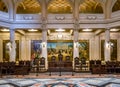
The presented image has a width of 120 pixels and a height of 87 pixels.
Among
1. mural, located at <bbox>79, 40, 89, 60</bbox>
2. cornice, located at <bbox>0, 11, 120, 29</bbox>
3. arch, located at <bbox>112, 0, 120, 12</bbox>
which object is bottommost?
mural, located at <bbox>79, 40, 89, 60</bbox>

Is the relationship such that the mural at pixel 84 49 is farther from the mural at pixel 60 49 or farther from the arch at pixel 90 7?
the arch at pixel 90 7

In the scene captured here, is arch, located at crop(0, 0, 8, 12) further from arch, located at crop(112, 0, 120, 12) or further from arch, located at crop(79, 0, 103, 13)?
arch, located at crop(112, 0, 120, 12)

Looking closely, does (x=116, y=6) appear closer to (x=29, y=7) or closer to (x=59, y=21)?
(x=59, y=21)

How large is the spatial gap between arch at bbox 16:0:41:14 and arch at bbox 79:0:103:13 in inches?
172

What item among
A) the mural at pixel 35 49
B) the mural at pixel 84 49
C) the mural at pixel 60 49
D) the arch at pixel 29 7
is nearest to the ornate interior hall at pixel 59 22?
the arch at pixel 29 7

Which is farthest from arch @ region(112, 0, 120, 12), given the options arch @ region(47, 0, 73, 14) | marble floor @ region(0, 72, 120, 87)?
marble floor @ region(0, 72, 120, 87)

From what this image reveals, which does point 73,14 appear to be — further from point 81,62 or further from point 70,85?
point 70,85

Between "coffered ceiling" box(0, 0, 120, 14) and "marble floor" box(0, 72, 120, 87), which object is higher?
"coffered ceiling" box(0, 0, 120, 14)

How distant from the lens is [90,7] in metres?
20.6

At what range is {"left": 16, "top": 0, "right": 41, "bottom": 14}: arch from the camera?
66.4ft

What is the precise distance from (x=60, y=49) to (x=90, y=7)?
6.02 m

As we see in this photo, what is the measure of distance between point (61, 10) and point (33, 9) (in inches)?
113

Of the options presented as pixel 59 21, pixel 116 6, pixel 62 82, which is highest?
pixel 116 6

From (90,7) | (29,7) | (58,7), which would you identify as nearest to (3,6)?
(29,7)
